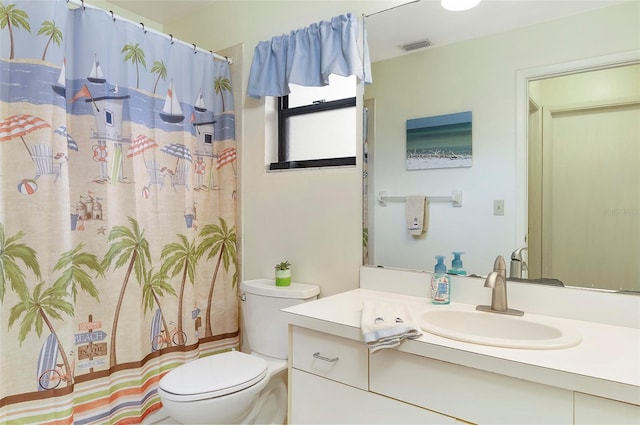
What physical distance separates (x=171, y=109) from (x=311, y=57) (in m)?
0.77

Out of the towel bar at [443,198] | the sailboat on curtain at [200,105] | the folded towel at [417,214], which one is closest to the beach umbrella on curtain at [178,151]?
the sailboat on curtain at [200,105]

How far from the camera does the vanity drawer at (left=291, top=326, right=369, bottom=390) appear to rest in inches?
52.3

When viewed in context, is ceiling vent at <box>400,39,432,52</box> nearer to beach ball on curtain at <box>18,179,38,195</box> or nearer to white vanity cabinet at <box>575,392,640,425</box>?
white vanity cabinet at <box>575,392,640,425</box>

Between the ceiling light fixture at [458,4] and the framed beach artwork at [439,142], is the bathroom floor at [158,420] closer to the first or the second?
the framed beach artwork at [439,142]

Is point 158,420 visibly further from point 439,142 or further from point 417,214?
point 439,142

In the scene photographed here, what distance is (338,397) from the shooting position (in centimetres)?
138

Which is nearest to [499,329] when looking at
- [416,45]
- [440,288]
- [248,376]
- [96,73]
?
[440,288]

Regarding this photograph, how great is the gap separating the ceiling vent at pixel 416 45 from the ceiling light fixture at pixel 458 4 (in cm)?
15

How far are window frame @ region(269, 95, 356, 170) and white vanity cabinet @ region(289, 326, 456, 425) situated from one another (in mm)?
909

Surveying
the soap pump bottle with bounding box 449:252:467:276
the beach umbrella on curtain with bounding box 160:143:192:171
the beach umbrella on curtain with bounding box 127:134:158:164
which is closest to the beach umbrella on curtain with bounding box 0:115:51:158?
the beach umbrella on curtain with bounding box 127:134:158:164

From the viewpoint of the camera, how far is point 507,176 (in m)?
1.56

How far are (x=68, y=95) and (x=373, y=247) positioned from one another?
1506 mm

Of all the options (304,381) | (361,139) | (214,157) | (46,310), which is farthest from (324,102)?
(46,310)

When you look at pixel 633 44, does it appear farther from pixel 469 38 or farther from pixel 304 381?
pixel 304 381
